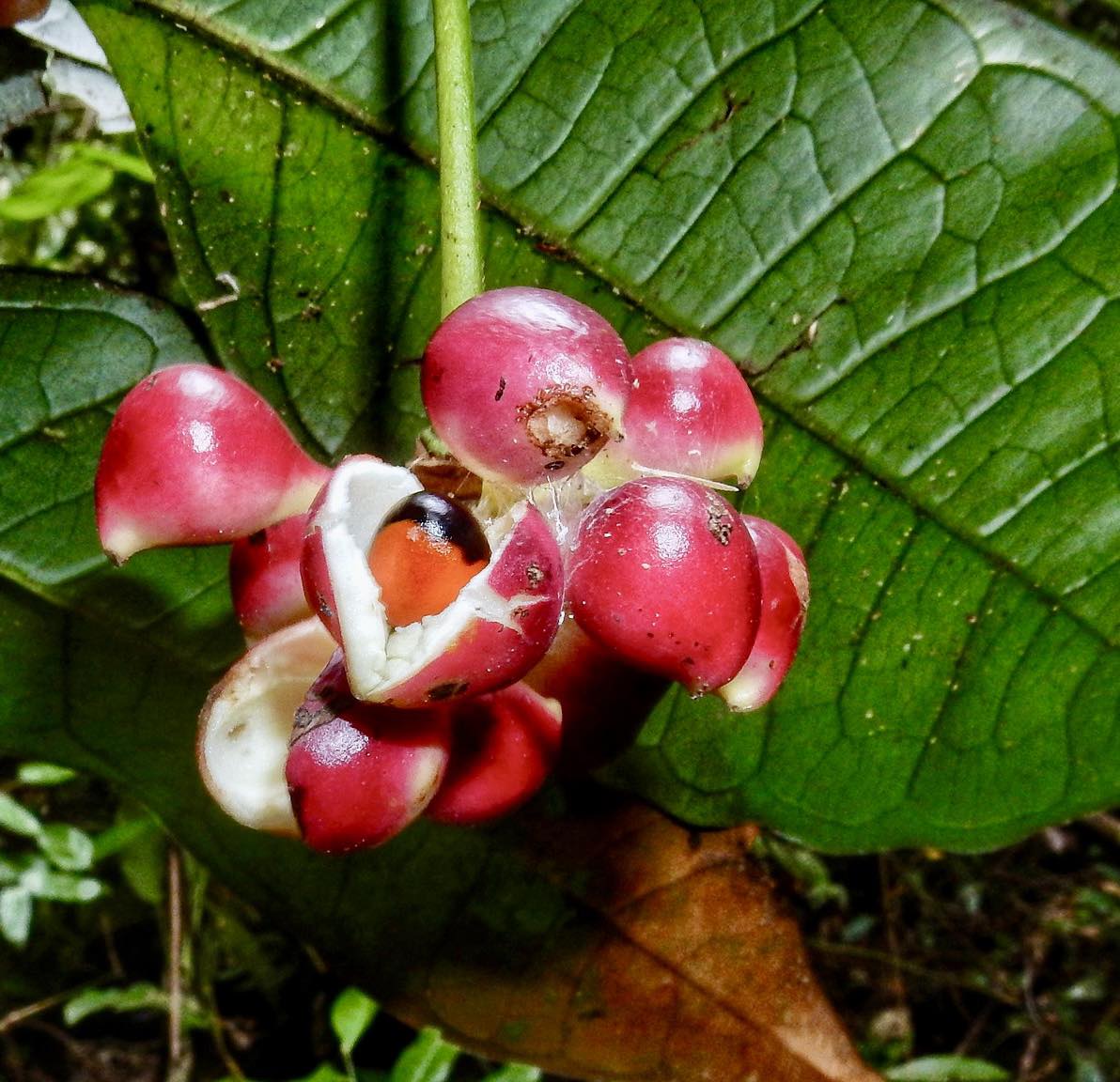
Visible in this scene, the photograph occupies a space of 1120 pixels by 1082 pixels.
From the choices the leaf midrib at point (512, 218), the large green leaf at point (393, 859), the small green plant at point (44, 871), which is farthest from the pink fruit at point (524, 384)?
the small green plant at point (44, 871)

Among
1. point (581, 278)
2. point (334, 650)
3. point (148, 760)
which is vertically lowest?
point (148, 760)

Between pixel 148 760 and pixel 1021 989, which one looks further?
pixel 1021 989

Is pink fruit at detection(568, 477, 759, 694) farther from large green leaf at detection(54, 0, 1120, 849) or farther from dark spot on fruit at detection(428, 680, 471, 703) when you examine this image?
large green leaf at detection(54, 0, 1120, 849)

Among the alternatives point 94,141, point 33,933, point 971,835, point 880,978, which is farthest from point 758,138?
point 880,978

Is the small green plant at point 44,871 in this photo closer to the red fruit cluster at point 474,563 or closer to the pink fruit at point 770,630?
the red fruit cluster at point 474,563

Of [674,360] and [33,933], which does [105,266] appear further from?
[674,360]

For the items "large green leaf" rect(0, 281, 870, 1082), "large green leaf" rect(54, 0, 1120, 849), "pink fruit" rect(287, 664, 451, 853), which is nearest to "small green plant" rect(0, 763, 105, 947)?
"large green leaf" rect(0, 281, 870, 1082)

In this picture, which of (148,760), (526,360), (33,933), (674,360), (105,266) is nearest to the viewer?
(526,360)
